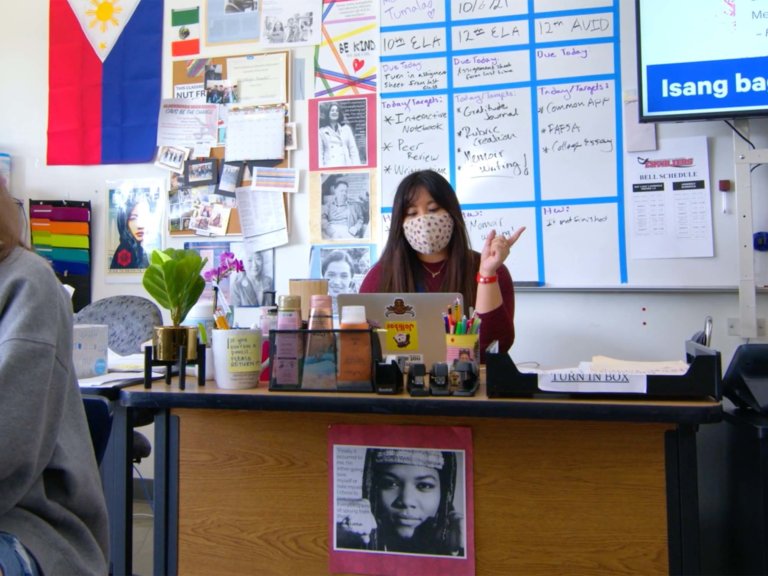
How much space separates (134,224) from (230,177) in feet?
1.71

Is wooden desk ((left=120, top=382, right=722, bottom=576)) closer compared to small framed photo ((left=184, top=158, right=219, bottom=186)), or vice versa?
wooden desk ((left=120, top=382, right=722, bottom=576))

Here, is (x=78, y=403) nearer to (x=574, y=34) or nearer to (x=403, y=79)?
(x=403, y=79)

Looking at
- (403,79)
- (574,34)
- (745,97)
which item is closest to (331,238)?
(403,79)

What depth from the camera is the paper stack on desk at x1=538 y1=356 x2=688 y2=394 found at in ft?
3.15

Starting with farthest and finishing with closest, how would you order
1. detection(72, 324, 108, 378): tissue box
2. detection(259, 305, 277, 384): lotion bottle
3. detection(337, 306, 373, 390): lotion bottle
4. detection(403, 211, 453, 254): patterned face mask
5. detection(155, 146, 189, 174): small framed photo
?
detection(155, 146, 189, 174): small framed photo, detection(403, 211, 453, 254): patterned face mask, detection(72, 324, 108, 378): tissue box, detection(259, 305, 277, 384): lotion bottle, detection(337, 306, 373, 390): lotion bottle

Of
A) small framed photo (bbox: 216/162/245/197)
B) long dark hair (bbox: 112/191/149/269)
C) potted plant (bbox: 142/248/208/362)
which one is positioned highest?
small framed photo (bbox: 216/162/245/197)

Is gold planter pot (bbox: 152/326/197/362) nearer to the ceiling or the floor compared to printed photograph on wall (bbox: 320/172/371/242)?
nearer to the floor

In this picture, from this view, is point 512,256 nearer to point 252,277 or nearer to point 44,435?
point 252,277

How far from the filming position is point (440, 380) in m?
1.05

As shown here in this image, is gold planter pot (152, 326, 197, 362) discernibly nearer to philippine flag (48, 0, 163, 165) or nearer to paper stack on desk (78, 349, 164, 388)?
paper stack on desk (78, 349, 164, 388)

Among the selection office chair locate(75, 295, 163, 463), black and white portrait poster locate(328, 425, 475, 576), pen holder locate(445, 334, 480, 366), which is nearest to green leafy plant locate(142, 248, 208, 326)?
black and white portrait poster locate(328, 425, 475, 576)

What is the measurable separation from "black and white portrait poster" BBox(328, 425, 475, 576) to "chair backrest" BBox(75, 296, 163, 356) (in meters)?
1.18

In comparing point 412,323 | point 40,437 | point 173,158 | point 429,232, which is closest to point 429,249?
point 429,232

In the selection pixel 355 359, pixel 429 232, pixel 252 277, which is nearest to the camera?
pixel 355 359
